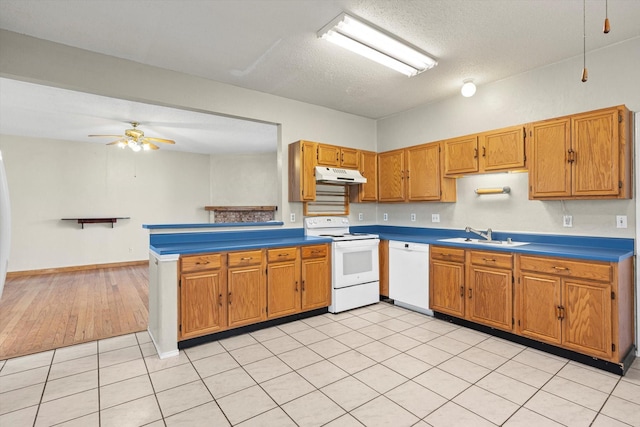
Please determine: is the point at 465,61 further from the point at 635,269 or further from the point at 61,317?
the point at 61,317

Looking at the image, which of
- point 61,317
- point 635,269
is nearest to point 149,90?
point 61,317

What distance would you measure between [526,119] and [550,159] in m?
0.63

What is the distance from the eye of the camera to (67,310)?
3998 millimetres

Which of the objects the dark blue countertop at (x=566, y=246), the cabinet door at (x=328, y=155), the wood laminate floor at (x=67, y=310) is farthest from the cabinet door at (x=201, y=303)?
the dark blue countertop at (x=566, y=246)

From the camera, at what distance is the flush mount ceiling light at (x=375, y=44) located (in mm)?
2451

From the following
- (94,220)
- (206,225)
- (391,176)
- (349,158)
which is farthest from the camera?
(94,220)

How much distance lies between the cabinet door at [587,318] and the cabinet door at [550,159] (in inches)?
33.3

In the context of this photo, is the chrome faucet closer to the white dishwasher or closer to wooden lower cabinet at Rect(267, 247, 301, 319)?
the white dishwasher

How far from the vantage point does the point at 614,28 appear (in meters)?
2.55

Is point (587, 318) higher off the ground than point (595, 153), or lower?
lower

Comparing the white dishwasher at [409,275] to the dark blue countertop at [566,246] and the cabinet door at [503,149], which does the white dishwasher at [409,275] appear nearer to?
the dark blue countertop at [566,246]

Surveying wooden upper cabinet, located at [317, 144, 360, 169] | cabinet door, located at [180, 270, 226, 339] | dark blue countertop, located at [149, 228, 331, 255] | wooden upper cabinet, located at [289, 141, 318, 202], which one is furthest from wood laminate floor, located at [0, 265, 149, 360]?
wooden upper cabinet, located at [317, 144, 360, 169]

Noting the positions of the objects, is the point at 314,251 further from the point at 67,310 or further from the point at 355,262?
the point at 67,310

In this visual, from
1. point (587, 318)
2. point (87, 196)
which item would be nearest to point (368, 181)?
point (587, 318)
